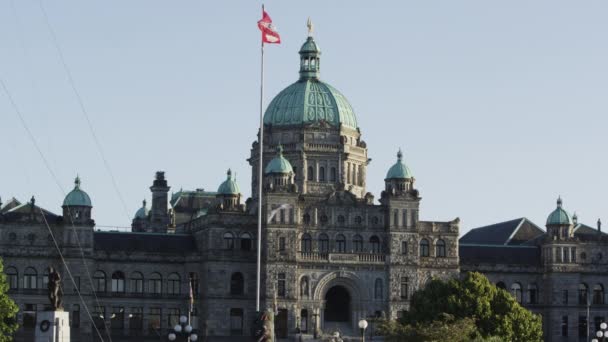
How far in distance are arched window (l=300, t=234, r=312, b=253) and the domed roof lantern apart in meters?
19.6

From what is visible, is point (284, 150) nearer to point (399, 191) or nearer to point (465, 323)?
point (399, 191)

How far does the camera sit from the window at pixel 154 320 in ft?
543

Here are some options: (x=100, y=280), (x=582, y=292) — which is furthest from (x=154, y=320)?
(x=582, y=292)

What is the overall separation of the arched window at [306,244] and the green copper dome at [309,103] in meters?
13.9

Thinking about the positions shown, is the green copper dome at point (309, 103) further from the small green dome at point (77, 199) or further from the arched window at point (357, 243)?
the small green dome at point (77, 199)

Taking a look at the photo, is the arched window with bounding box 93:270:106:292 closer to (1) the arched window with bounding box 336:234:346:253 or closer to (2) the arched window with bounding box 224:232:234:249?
(2) the arched window with bounding box 224:232:234:249

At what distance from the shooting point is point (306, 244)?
166375 mm

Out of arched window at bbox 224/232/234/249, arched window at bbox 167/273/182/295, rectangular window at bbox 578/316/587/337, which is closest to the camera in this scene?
arched window at bbox 224/232/234/249

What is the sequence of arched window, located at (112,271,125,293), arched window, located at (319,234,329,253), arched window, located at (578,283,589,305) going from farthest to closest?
arched window, located at (578,283,589,305) → arched window, located at (319,234,329,253) → arched window, located at (112,271,125,293)

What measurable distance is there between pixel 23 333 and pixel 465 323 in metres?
47.8

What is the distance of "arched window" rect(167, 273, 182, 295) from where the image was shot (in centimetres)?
16738

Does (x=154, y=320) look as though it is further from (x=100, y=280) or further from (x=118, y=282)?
(x=100, y=280)

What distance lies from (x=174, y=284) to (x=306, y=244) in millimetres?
13793

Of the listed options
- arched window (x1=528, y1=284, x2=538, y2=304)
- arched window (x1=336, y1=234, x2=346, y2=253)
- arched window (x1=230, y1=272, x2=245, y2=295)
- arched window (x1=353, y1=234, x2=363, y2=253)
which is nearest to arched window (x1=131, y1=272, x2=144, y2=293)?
arched window (x1=230, y1=272, x2=245, y2=295)
